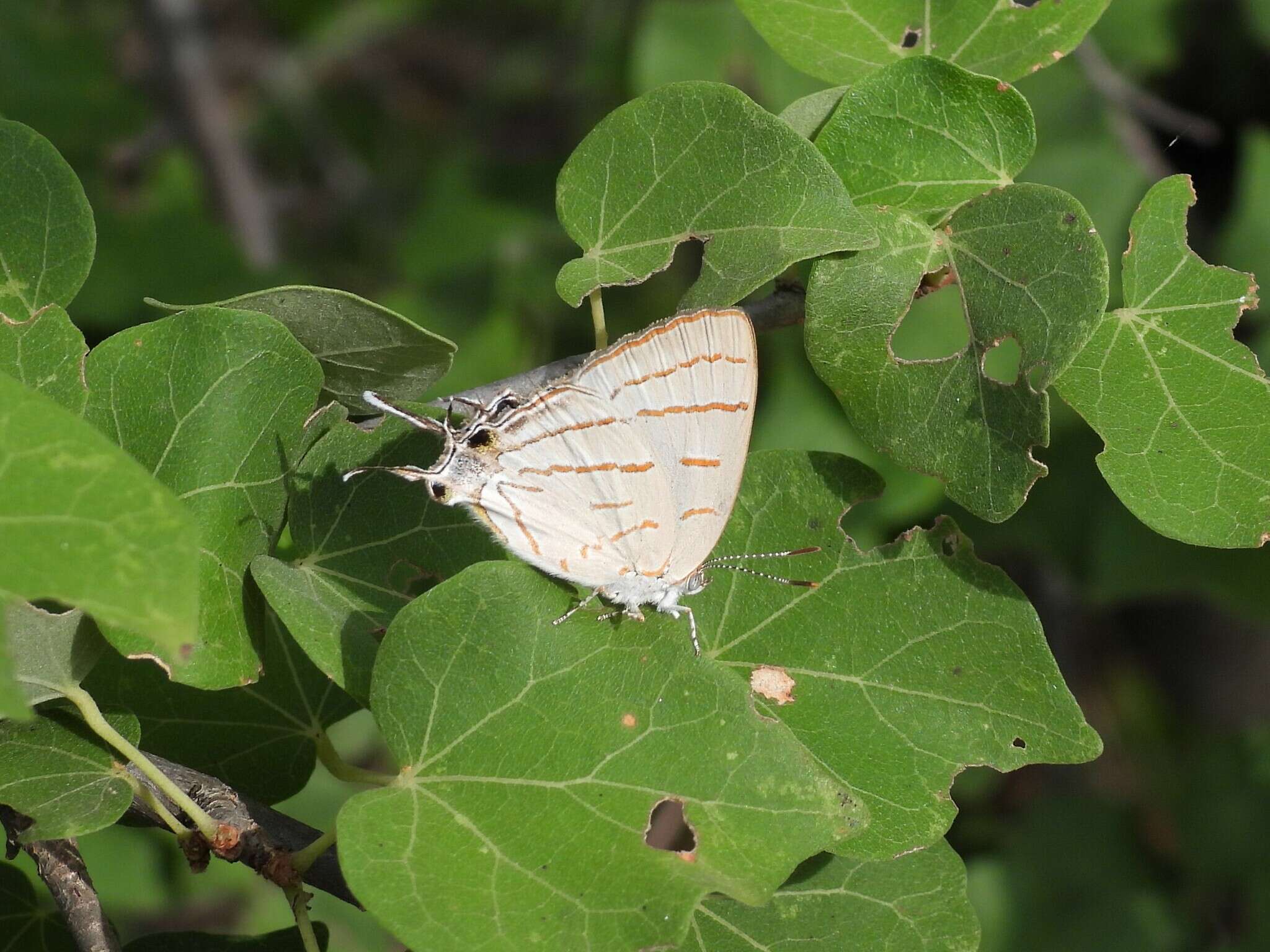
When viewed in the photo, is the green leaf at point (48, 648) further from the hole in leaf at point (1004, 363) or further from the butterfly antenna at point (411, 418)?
the hole in leaf at point (1004, 363)

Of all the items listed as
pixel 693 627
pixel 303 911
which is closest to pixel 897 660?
pixel 693 627

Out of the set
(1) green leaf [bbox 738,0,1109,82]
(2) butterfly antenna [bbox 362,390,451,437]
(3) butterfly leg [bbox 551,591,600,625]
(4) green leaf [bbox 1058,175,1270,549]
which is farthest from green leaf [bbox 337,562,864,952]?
(1) green leaf [bbox 738,0,1109,82]

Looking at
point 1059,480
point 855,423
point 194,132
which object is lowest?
point 1059,480

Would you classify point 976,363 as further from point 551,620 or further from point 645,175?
point 551,620

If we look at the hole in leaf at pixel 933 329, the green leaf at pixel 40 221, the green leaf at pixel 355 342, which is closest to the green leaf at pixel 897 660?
the green leaf at pixel 355 342

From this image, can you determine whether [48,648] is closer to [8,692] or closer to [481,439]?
[8,692]

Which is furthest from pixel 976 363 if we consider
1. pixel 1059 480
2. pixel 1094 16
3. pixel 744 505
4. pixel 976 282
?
pixel 1059 480
